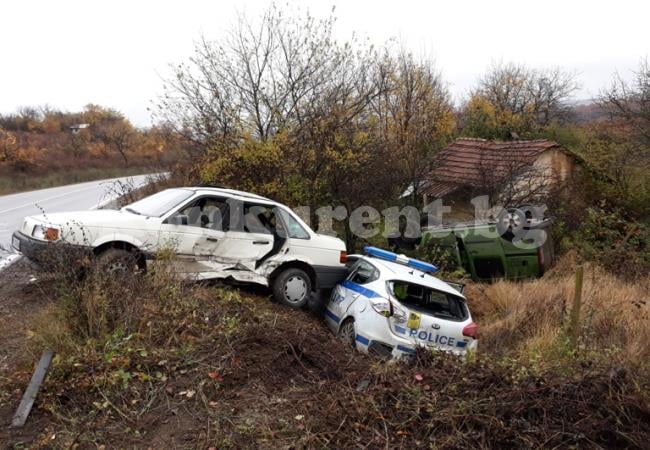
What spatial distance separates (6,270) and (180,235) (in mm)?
3033

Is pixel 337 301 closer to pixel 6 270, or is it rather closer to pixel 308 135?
pixel 6 270

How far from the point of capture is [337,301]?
792 cm

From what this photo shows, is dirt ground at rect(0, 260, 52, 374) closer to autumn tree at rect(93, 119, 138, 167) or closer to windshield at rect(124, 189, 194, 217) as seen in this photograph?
windshield at rect(124, 189, 194, 217)

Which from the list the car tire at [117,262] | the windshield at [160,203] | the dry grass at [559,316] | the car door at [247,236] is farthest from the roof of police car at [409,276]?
the car tire at [117,262]

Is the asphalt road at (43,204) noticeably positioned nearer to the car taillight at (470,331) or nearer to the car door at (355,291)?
the car door at (355,291)

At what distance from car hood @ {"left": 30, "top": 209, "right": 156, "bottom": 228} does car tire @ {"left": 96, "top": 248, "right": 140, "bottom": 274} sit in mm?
360

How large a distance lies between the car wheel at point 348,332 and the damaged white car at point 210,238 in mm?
921

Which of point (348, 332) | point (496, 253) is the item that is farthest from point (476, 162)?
point (348, 332)

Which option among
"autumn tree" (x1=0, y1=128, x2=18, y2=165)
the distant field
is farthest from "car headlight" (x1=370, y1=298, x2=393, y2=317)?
"autumn tree" (x1=0, y1=128, x2=18, y2=165)

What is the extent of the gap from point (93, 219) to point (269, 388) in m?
3.78

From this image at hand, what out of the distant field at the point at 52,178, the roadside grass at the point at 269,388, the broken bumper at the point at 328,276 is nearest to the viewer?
the roadside grass at the point at 269,388

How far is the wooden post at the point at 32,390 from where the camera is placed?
11.8ft

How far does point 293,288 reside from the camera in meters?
7.94

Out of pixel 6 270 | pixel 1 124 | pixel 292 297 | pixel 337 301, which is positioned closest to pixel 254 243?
pixel 292 297
